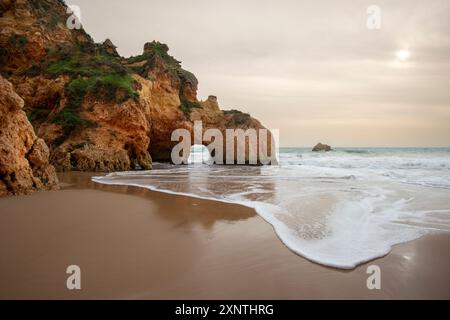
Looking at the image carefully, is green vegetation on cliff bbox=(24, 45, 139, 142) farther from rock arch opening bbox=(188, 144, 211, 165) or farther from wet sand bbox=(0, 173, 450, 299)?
wet sand bbox=(0, 173, 450, 299)

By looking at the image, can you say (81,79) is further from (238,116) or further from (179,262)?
(179,262)

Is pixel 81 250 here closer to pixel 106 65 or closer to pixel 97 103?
pixel 97 103

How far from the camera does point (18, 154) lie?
695cm

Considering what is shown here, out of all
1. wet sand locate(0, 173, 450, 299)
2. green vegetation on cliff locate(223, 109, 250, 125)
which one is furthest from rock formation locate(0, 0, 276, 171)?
wet sand locate(0, 173, 450, 299)

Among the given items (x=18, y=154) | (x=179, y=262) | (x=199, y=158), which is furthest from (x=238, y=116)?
(x=179, y=262)

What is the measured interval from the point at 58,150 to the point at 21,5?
438 inches

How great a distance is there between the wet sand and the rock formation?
11.6 m

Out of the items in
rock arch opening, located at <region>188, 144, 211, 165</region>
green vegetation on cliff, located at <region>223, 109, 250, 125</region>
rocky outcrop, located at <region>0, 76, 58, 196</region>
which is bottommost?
rock arch opening, located at <region>188, 144, 211, 165</region>

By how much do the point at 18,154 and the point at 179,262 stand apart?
6354 millimetres

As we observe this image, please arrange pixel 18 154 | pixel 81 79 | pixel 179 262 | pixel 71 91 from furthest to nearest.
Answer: pixel 81 79, pixel 71 91, pixel 18 154, pixel 179 262

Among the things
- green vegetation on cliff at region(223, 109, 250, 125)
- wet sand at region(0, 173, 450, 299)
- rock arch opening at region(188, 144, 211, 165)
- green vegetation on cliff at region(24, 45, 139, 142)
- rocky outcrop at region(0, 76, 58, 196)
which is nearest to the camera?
wet sand at region(0, 173, 450, 299)

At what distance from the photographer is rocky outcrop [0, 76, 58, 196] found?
6.46 m

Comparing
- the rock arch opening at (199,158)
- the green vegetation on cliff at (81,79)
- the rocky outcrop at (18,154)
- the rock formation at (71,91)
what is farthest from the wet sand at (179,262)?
the rock arch opening at (199,158)

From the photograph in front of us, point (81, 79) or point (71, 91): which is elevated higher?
point (81, 79)
